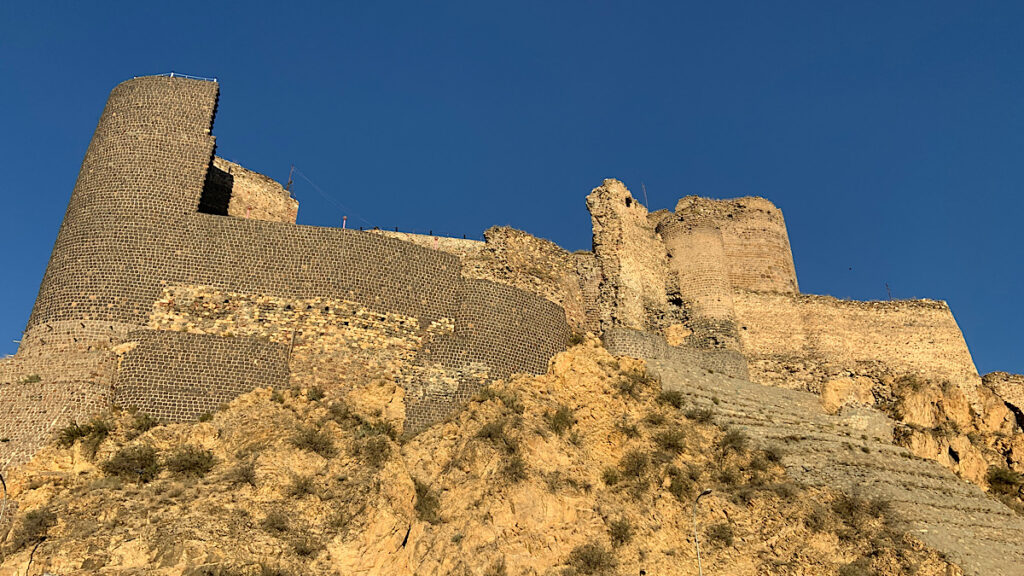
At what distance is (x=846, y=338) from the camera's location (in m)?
29.6

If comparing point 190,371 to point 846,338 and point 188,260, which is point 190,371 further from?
point 846,338

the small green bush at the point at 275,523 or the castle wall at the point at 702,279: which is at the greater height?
the castle wall at the point at 702,279

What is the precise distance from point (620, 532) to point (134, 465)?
12.1 m

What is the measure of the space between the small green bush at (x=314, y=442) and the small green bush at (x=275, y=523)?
2268mm

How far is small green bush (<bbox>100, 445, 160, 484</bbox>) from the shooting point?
706 inches

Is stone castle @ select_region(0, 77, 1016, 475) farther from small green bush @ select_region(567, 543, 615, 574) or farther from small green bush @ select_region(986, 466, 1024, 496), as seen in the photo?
small green bush @ select_region(567, 543, 615, 574)

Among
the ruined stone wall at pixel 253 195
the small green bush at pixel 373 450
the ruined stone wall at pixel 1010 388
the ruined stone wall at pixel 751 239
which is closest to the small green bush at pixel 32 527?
the small green bush at pixel 373 450

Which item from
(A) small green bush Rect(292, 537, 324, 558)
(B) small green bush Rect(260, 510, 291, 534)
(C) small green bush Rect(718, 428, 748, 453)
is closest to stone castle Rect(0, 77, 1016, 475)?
(B) small green bush Rect(260, 510, 291, 534)

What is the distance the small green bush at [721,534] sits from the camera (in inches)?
747

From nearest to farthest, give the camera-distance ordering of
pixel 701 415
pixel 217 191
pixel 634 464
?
1. pixel 634 464
2. pixel 701 415
3. pixel 217 191

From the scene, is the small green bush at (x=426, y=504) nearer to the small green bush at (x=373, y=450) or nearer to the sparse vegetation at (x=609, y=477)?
the small green bush at (x=373, y=450)

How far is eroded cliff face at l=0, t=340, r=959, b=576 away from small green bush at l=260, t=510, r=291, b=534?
4 cm

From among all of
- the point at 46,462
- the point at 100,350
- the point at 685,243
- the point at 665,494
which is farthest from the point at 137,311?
the point at 685,243

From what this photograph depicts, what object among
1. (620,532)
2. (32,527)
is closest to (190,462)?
(32,527)
